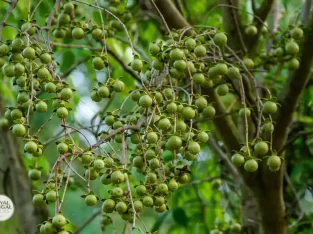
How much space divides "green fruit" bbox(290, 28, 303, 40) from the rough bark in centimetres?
71

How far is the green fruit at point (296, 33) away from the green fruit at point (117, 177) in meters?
0.66

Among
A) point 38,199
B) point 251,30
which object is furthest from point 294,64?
point 38,199

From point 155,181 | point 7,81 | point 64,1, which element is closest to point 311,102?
point 64,1

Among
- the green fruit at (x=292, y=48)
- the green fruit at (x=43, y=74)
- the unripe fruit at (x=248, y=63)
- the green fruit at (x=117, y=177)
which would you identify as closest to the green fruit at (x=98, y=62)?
the green fruit at (x=43, y=74)

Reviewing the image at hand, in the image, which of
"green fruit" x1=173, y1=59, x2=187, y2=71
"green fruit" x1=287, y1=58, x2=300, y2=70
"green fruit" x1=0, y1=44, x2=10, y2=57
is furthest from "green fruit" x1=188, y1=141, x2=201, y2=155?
"green fruit" x1=287, y1=58, x2=300, y2=70

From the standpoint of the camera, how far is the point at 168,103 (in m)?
1.02

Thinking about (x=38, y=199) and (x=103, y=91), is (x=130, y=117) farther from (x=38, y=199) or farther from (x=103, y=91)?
(x=38, y=199)

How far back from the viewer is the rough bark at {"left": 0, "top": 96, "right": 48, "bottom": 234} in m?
1.60

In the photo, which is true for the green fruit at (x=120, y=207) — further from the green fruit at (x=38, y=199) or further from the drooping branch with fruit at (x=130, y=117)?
the green fruit at (x=38, y=199)

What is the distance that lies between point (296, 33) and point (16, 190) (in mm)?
760

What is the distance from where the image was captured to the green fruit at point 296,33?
4.69ft

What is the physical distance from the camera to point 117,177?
3.04 ft

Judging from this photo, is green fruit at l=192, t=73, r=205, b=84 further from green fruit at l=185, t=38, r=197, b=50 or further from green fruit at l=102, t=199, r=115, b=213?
green fruit at l=102, t=199, r=115, b=213

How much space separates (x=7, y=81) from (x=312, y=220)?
39.4 inches
